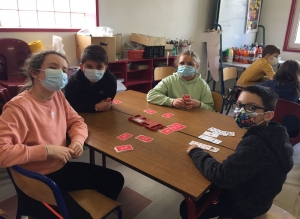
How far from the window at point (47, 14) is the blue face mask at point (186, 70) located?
5.57ft

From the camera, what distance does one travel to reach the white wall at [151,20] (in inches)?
131

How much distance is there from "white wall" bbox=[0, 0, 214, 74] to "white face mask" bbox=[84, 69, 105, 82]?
1.21 meters

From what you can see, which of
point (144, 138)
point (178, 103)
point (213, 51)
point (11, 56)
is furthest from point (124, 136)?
point (213, 51)

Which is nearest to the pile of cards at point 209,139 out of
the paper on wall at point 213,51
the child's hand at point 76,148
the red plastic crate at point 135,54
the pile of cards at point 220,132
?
the pile of cards at point 220,132

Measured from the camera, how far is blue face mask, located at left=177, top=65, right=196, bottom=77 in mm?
2348

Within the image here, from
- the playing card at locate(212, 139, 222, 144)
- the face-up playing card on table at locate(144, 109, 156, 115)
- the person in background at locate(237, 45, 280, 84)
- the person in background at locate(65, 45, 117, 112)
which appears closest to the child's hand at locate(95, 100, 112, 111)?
the person in background at locate(65, 45, 117, 112)

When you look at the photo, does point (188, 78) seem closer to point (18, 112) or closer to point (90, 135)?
point (90, 135)

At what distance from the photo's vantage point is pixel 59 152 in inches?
51.7

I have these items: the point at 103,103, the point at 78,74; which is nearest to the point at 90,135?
the point at 103,103

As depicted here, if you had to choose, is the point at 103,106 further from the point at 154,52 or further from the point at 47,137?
the point at 154,52

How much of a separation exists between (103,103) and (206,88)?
0.97 m

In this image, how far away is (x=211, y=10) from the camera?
16.9ft

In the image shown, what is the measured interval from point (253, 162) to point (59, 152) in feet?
3.11

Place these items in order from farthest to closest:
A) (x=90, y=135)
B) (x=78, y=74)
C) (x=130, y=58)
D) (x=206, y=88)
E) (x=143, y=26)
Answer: (x=143, y=26) < (x=130, y=58) < (x=206, y=88) < (x=78, y=74) < (x=90, y=135)
